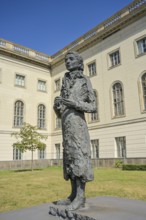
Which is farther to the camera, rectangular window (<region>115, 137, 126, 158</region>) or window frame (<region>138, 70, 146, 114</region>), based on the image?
rectangular window (<region>115, 137, 126, 158</region>)

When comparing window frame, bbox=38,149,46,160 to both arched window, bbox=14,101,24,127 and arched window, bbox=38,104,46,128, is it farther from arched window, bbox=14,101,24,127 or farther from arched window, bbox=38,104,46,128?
arched window, bbox=14,101,24,127

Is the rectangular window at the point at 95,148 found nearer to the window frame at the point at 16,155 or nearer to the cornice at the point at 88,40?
the window frame at the point at 16,155

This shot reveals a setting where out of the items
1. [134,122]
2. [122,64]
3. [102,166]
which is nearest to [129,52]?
[122,64]

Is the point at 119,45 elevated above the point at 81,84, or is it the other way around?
the point at 119,45

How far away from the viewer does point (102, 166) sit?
23.5 metres

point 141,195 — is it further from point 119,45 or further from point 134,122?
point 119,45

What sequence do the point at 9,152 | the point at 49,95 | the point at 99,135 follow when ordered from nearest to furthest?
the point at 99,135, the point at 9,152, the point at 49,95

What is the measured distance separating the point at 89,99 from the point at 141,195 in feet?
17.8

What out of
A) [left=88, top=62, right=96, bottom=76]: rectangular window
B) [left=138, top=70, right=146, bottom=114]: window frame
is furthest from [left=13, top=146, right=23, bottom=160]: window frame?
[left=138, top=70, right=146, bottom=114]: window frame

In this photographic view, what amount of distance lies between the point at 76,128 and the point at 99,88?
22302 mm

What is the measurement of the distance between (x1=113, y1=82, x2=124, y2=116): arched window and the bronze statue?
19.4 m

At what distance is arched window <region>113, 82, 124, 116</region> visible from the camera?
23272 mm

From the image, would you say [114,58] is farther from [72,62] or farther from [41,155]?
[72,62]

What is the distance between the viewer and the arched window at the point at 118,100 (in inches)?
916
